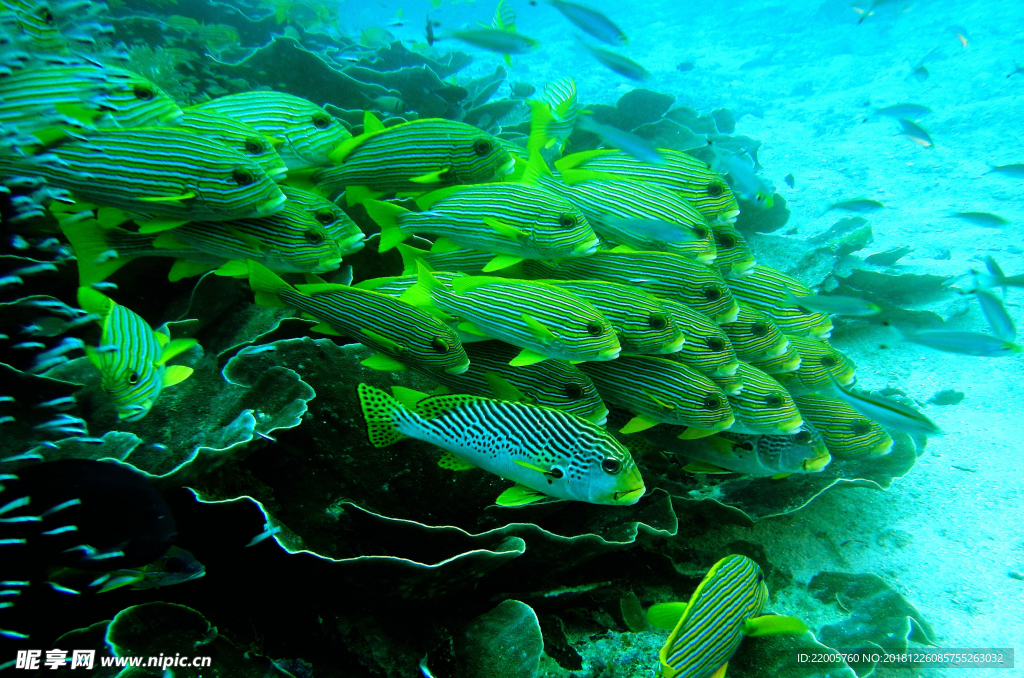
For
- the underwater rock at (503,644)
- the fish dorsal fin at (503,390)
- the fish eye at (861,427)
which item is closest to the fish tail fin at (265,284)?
the fish dorsal fin at (503,390)

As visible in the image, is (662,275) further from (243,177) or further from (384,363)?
(243,177)

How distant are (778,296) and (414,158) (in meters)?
2.41

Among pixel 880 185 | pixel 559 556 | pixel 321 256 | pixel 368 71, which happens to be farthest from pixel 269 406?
pixel 880 185

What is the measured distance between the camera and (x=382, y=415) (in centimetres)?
181

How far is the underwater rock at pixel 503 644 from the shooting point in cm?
175

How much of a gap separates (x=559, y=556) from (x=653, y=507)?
0.65 metres

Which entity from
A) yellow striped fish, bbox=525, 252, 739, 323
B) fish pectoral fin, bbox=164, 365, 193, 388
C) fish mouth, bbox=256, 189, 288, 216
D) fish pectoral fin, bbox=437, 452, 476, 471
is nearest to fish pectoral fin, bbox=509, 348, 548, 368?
fish pectoral fin, bbox=437, 452, 476, 471

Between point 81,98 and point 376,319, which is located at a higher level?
point 81,98

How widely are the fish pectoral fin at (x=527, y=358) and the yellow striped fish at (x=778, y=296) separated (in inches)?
63.4

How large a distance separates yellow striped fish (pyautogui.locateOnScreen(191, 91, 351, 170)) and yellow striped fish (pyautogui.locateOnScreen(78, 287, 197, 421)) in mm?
1183

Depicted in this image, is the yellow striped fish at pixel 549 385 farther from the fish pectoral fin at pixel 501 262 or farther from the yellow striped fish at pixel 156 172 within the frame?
the yellow striped fish at pixel 156 172

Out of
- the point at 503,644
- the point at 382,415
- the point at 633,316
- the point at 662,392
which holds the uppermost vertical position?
the point at 633,316

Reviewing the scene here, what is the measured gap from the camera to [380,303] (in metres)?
2.06

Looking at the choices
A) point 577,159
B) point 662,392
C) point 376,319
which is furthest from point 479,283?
point 577,159
